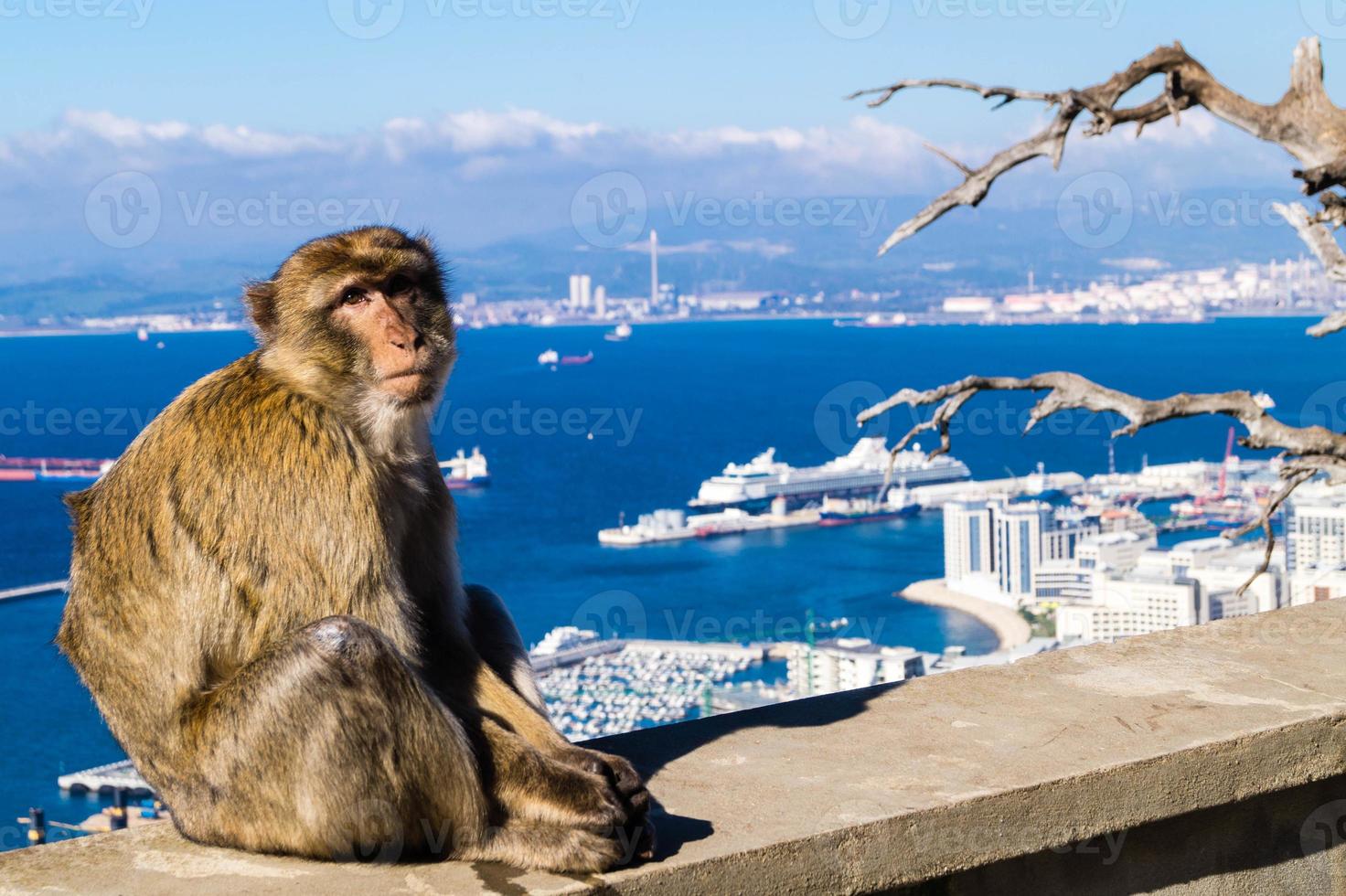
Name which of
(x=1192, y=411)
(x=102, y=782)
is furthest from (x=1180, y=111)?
(x=102, y=782)

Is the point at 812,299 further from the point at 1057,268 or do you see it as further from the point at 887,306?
the point at 1057,268

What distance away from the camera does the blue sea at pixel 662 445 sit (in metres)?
32.1

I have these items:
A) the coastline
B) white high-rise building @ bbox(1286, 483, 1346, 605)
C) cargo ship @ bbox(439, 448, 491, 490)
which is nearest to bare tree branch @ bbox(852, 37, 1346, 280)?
white high-rise building @ bbox(1286, 483, 1346, 605)

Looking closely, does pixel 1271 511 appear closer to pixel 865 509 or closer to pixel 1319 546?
pixel 1319 546

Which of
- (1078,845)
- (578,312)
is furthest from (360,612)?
(578,312)

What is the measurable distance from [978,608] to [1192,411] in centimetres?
2924

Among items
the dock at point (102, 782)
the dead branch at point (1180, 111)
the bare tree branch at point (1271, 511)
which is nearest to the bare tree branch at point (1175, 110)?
the dead branch at point (1180, 111)

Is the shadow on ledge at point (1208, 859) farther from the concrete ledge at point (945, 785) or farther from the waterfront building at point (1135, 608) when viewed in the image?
the waterfront building at point (1135, 608)

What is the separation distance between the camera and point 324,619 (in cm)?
190

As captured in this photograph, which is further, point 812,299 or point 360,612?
point 812,299

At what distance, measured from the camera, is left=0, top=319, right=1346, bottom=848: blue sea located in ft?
105

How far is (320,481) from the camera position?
2.07m

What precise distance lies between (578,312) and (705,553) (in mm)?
52372

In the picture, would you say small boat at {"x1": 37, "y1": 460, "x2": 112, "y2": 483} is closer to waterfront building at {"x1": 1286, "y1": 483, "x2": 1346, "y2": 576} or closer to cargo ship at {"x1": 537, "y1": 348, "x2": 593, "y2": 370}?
waterfront building at {"x1": 1286, "y1": 483, "x2": 1346, "y2": 576}
